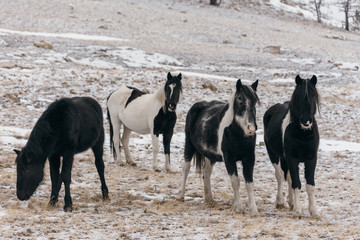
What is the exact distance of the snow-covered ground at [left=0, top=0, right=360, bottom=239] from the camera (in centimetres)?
687

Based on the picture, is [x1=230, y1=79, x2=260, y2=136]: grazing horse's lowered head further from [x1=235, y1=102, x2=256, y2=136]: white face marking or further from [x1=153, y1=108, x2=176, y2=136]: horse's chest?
[x1=153, y1=108, x2=176, y2=136]: horse's chest

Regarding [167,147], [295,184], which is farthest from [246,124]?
[167,147]

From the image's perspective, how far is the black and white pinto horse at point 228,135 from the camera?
7.45m

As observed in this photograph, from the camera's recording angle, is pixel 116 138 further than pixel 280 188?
Yes

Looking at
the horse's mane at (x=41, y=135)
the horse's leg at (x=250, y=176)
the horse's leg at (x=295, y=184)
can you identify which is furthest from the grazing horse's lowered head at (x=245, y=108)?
the horse's mane at (x=41, y=135)

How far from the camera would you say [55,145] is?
7.70 metres

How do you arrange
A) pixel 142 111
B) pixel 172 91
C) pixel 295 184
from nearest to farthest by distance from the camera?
pixel 295 184
pixel 172 91
pixel 142 111

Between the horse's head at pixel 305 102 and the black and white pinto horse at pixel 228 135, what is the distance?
623 mm

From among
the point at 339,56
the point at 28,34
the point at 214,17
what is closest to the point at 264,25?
the point at 214,17

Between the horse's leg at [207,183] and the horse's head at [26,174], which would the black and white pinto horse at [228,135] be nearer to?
the horse's leg at [207,183]

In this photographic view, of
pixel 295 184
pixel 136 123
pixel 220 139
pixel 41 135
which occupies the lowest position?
pixel 136 123

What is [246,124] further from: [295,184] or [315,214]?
[315,214]

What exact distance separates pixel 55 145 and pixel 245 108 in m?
2.98

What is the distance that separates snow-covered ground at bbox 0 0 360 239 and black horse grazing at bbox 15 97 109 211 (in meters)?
0.41
